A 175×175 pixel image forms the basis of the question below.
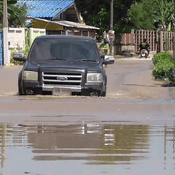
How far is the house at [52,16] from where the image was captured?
5541cm

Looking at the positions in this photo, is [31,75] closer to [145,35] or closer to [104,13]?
[104,13]

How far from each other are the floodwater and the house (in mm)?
43442

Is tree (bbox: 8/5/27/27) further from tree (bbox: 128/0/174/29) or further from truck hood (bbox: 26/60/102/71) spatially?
truck hood (bbox: 26/60/102/71)

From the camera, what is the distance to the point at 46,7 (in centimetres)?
5884

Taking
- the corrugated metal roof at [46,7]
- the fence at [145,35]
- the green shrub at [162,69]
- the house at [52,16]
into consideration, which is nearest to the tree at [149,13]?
the fence at [145,35]

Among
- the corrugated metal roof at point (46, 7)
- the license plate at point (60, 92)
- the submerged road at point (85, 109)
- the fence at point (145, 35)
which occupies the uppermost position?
the corrugated metal roof at point (46, 7)

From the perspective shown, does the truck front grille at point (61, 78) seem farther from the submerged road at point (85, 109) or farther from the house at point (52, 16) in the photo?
the house at point (52, 16)

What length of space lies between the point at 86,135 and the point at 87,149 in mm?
1479

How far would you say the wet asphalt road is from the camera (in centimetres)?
766

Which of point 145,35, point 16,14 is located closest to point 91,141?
point 16,14

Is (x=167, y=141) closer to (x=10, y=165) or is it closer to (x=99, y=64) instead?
(x=10, y=165)

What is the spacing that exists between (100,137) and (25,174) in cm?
317

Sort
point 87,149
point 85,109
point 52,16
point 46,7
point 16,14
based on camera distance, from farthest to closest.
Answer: point 46,7 → point 52,16 → point 16,14 → point 85,109 → point 87,149

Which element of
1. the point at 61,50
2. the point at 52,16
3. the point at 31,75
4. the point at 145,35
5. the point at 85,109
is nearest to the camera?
the point at 85,109
